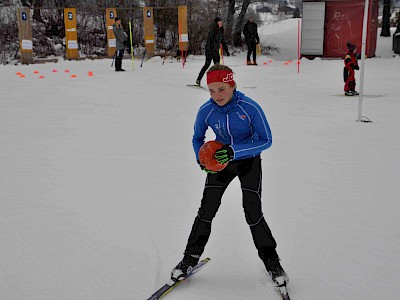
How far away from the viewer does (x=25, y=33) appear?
18688 mm

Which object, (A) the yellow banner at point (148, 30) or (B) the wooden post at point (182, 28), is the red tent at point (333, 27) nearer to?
(B) the wooden post at point (182, 28)

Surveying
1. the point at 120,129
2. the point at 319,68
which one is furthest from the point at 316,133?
the point at 319,68

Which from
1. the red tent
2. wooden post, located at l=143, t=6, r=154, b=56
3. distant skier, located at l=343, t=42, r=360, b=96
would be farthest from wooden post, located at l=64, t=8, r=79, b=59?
distant skier, located at l=343, t=42, r=360, b=96

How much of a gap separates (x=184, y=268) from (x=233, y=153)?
3.00ft

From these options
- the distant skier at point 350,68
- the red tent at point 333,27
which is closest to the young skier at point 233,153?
the distant skier at point 350,68

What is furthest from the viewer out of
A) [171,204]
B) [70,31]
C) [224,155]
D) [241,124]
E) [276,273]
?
[70,31]

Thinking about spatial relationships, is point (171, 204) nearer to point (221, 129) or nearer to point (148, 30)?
point (221, 129)

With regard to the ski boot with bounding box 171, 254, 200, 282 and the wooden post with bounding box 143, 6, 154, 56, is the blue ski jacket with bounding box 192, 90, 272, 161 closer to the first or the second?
the ski boot with bounding box 171, 254, 200, 282

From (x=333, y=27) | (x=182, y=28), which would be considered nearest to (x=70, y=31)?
(x=182, y=28)

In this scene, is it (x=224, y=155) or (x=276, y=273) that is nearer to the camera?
(x=224, y=155)

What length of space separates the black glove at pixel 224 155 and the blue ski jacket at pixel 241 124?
1.2 inches

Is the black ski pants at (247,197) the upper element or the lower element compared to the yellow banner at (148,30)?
lower

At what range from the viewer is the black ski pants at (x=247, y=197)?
297 cm

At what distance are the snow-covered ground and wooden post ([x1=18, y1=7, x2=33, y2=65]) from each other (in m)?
9.62
